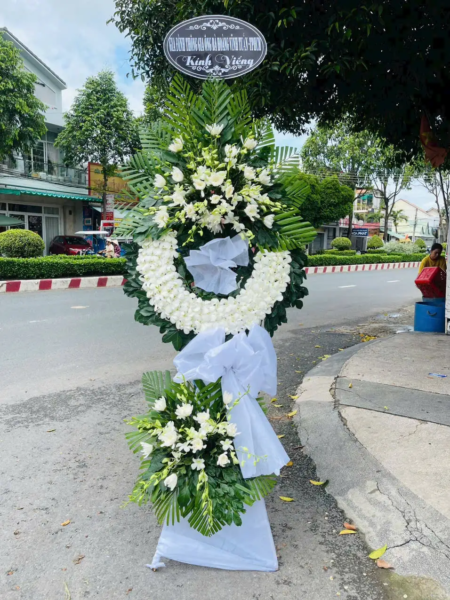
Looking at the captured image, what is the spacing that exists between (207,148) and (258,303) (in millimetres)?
755

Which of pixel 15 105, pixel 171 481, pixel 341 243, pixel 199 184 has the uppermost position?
pixel 15 105

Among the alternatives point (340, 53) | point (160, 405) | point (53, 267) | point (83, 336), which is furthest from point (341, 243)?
point (160, 405)

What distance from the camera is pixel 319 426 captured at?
360cm

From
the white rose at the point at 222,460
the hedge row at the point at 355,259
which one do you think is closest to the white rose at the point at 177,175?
the white rose at the point at 222,460

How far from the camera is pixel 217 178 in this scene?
7.18ft

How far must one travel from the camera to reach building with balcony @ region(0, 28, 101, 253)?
77.6 ft

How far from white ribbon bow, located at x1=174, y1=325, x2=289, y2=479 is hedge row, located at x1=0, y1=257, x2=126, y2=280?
34.9 feet

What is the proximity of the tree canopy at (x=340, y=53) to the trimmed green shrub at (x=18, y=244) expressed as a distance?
8.06 m

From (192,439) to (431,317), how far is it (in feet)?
18.8

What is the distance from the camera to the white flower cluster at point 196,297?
2.30 m

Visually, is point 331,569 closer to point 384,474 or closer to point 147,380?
point 384,474

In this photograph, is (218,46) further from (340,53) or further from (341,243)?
(341,243)

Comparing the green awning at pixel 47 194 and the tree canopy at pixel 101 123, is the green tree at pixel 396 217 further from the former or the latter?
the tree canopy at pixel 101 123

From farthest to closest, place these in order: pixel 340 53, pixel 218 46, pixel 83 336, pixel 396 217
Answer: pixel 396 217 < pixel 83 336 < pixel 340 53 < pixel 218 46
